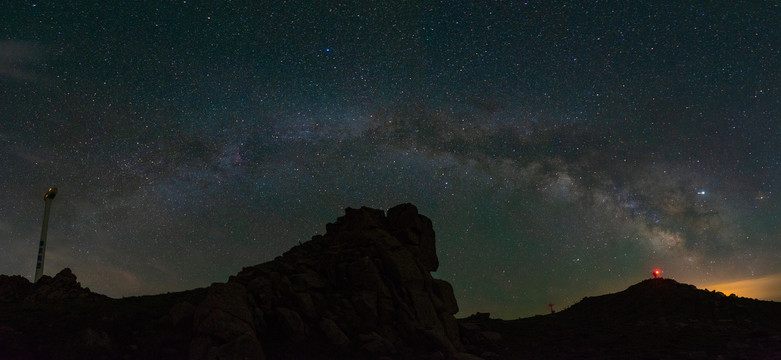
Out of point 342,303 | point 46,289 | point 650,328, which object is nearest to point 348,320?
point 342,303

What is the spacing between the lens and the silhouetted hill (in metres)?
31.5

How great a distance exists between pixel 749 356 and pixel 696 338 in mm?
4969

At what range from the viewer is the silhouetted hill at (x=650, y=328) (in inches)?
1242

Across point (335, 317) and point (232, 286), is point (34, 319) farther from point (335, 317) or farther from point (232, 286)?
point (335, 317)

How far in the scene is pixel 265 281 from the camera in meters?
27.7

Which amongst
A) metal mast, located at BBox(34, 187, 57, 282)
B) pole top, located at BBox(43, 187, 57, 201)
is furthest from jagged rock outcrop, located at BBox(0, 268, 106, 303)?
pole top, located at BBox(43, 187, 57, 201)

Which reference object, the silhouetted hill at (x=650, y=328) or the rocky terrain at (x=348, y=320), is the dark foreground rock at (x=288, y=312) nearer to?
the rocky terrain at (x=348, y=320)

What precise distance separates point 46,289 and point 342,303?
23.1m

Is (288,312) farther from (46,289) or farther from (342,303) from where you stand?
(46,289)

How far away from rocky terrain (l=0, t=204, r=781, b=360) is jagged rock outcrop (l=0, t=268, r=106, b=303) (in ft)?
0.42

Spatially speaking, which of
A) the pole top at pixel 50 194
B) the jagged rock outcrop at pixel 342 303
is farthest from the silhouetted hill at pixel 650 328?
the pole top at pixel 50 194

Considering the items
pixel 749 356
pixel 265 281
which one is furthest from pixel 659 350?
pixel 265 281

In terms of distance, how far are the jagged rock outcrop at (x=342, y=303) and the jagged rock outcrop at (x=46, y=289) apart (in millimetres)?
14726

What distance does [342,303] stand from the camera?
27969mm
